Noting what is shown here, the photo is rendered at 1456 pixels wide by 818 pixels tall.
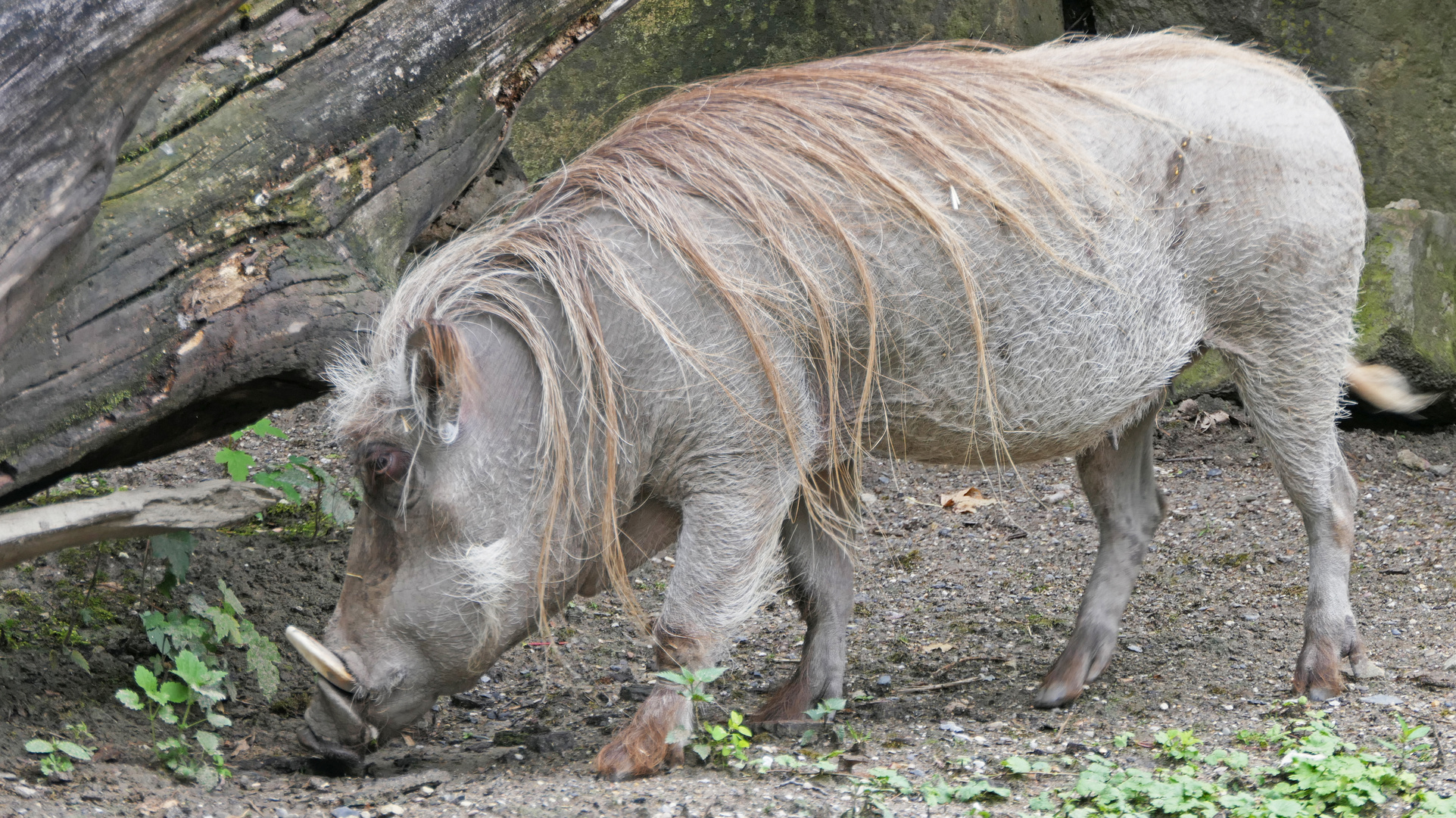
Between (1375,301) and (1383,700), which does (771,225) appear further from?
(1375,301)

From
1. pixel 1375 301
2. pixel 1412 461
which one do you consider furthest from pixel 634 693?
pixel 1375 301

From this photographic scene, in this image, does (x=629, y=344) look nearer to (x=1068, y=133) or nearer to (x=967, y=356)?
(x=967, y=356)

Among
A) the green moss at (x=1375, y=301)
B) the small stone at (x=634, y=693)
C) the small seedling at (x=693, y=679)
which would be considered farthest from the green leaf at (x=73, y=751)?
the green moss at (x=1375, y=301)

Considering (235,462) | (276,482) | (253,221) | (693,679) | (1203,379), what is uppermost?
(253,221)

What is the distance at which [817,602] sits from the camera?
11.9 ft

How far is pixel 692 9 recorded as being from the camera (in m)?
5.89

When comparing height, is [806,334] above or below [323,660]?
above

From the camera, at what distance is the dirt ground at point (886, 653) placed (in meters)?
2.82

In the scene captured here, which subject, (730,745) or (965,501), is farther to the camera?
(965,501)

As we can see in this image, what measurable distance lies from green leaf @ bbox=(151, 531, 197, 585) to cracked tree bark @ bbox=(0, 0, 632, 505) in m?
0.25

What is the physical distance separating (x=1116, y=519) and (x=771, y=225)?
5.12ft

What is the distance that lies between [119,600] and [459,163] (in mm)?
1562

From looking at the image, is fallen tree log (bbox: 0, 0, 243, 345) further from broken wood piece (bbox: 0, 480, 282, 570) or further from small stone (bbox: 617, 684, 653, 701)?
small stone (bbox: 617, 684, 653, 701)

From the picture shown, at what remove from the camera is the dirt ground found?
2.82 m
